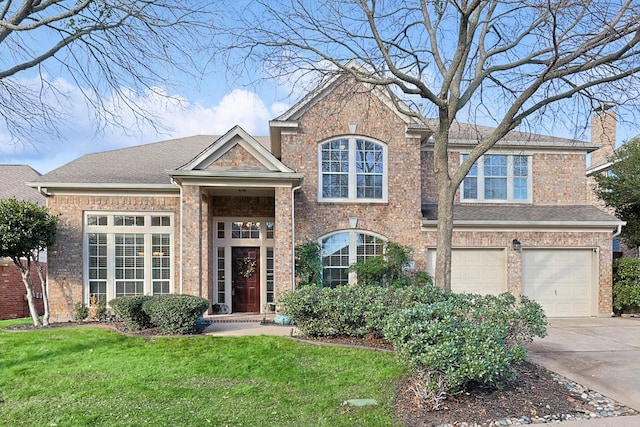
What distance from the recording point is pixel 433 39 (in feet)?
33.3

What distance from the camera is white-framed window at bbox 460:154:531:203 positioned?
14.7m

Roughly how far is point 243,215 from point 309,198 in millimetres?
2216

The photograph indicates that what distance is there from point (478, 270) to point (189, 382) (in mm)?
10081

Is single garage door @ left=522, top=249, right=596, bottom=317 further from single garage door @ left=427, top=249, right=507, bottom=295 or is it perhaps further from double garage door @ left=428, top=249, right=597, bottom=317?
single garage door @ left=427, top=249, right=507, bottom=295

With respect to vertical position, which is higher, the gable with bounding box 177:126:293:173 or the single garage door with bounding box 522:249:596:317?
the gable with bounding box 177:126:293:173

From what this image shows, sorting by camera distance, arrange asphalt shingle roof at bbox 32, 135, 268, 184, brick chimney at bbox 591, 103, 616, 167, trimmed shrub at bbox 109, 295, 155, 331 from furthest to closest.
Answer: brick chimney at bbox 591, 103, 616, 167
asphalt shingle roof at bbox 32, 135, 268, 184
trimmed shrub at bbox 109, 295, 155, 331

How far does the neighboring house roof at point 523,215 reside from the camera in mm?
13516

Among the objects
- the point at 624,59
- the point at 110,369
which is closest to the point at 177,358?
the point at 110,369

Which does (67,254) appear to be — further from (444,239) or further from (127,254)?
(444,239)

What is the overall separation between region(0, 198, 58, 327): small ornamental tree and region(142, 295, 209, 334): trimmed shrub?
148 inches

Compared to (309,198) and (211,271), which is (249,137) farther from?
(211,271)

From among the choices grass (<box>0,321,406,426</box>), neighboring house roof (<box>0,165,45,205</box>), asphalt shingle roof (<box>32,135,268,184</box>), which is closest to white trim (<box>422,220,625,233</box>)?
grass (<box>0,321,406,426</box>)

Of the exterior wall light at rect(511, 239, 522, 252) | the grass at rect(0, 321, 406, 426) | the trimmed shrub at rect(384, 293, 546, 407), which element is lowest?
the grass at rect(0, 321, 406, 426)

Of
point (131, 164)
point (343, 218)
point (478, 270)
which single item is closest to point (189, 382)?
point (343, 218)
